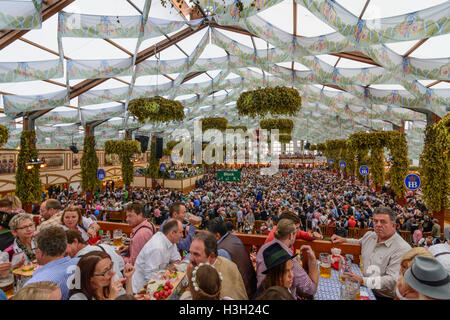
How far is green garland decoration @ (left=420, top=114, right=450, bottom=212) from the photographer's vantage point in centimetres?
716

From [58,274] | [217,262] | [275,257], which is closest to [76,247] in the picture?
[58,274]

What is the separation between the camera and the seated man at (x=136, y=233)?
2.59m

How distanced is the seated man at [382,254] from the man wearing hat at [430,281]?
0.67 m

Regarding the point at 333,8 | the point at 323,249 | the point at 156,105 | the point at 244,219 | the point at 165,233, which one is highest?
→ the point at 333,8

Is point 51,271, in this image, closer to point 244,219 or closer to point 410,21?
point 410,21

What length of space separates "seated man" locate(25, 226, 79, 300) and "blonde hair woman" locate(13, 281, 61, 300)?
543mm

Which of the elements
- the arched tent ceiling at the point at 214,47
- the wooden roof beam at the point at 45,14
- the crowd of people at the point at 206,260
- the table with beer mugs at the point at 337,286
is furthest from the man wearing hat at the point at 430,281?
the wooden roof beam at the point at 45,14

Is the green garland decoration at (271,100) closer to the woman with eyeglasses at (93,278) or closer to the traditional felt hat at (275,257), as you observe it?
the traditional felt hat at (275,257)

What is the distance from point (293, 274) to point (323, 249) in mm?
919

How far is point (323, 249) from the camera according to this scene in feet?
8.23

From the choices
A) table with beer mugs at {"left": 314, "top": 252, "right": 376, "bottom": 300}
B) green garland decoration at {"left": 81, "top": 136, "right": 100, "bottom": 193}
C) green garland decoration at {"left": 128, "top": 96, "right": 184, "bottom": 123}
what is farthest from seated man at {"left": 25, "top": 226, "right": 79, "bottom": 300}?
green garland decoration at {"left": 81, "top": 136, "right": 100, "bottom": 193}

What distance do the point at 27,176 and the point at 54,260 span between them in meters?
9.18

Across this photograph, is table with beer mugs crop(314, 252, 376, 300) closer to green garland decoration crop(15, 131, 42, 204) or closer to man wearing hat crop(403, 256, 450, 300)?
man wearing hat crop(403, 256, 450, 300)
